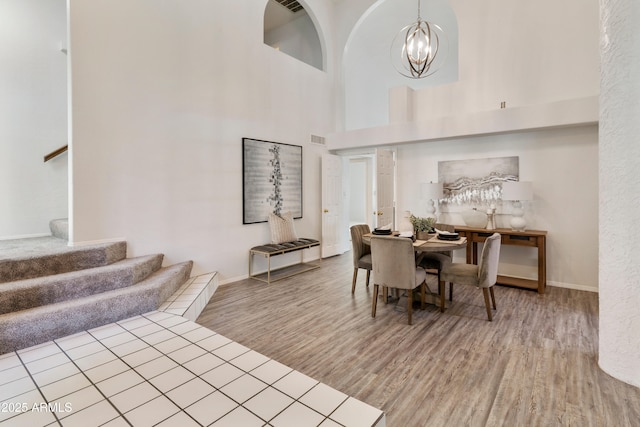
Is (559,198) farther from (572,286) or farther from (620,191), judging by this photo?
(620,191)

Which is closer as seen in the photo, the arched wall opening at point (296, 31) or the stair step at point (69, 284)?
the stair step at point (69, 284)

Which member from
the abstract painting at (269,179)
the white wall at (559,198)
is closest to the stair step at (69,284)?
the abstract painting at (269,179)

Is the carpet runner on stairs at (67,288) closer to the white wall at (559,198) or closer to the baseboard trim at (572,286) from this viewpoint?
the white wall at (559,198)

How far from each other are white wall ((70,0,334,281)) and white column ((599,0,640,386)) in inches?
161

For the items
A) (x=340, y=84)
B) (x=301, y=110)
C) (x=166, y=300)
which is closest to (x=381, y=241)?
(x=166, y=300)

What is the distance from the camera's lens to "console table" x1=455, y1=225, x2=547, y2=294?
13.1ft

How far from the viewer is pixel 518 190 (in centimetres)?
407

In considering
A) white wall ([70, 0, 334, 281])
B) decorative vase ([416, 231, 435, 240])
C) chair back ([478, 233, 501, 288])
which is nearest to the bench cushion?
white wall ([70, 0, 334, 281])

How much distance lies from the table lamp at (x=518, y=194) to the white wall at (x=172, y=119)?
3523mm

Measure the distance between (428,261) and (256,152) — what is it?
3.05 m

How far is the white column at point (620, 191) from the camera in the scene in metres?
2.05

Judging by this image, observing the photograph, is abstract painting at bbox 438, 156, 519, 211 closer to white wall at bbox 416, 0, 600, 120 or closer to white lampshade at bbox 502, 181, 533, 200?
white lampshade at bbox 502, 181, 533, 200

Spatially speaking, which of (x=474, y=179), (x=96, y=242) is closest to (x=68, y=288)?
(x=96, y=242)

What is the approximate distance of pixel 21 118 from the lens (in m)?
3.67
